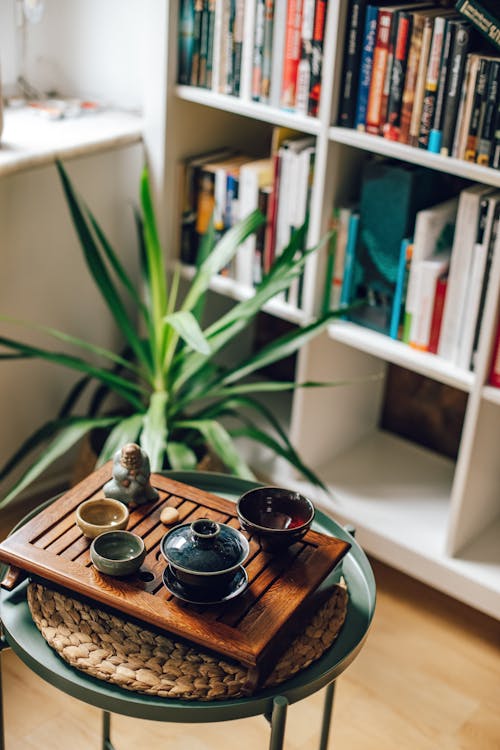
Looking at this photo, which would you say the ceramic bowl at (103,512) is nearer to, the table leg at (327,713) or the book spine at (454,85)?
the table leg at (327,713)

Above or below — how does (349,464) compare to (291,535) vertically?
below

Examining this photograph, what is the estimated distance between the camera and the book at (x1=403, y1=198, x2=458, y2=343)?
1.94 m

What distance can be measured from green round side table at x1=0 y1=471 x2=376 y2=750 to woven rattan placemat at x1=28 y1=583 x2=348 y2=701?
0.01 meters

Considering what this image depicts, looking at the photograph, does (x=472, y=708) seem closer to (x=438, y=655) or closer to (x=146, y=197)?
(x=438, y=655)

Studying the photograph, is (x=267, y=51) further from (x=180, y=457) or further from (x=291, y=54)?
(x=180, y=457)

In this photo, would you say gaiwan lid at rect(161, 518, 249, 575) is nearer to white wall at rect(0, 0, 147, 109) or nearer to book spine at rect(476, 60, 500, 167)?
book spine at rect(476, 60, 500, 167)

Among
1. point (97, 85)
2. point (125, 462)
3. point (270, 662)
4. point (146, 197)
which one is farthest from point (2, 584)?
point (97, 85)

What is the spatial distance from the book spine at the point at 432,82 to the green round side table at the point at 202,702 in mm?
858

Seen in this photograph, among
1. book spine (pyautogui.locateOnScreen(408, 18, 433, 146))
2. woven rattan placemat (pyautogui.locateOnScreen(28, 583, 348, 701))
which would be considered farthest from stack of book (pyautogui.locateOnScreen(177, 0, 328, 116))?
woven rattan placemat (pyautogui.locateOnScreen(28, 583, 348, 701))

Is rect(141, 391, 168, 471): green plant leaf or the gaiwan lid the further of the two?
rect(141, 391, 168, 471): green plant leaf

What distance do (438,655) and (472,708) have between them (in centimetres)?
15

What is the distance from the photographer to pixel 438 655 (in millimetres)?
2051

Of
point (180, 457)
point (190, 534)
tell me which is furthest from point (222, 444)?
point (190, 534)

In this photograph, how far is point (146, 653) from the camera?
4.10 feet
